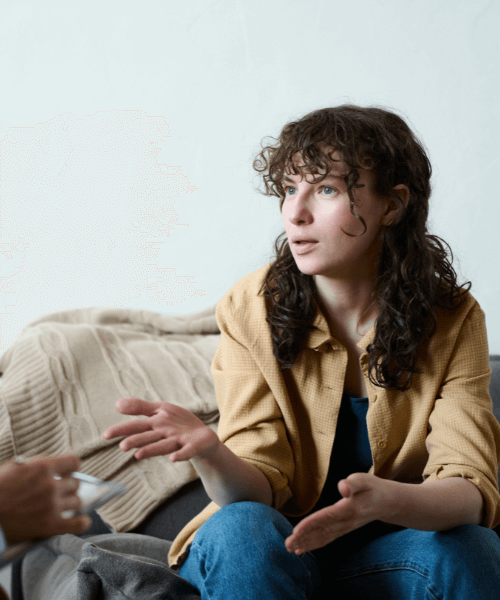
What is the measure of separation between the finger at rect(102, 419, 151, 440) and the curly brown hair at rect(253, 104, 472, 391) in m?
0.29

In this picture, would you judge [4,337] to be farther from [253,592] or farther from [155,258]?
[253,592]

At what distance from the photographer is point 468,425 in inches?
32.0

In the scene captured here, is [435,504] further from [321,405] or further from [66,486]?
[66,486]

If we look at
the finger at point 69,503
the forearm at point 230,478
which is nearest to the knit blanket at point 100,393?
the forearm at point 230,478

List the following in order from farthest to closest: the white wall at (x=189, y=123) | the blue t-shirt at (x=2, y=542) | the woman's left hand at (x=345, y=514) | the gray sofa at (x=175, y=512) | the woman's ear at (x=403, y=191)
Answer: the white wall at (x=189, y=123)
the gray sofa at (x=175, y=512)
the woman's ear at (x=403, y=191)
the woman's left hand at (x=345, y=514)
the blue t-shirt at (x=2, y=542)

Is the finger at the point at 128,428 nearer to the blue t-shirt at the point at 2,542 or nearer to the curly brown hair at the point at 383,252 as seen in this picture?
the blue t-shirt at the point at 2,542

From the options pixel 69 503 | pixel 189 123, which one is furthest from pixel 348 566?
pixel 189 123

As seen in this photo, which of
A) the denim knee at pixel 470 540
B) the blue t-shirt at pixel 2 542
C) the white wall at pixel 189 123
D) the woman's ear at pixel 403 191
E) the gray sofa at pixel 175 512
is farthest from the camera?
the white wall at pixel 189 123

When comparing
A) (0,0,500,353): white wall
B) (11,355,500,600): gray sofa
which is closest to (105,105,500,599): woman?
(11,355,500,600): gray sofa

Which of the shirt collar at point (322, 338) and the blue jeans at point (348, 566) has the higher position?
the shirt collar at point (322, 338)

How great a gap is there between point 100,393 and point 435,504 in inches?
32.3

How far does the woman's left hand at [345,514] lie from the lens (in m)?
0.60

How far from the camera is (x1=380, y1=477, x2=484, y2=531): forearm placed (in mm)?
698

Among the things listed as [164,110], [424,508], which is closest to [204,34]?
[164,110]
